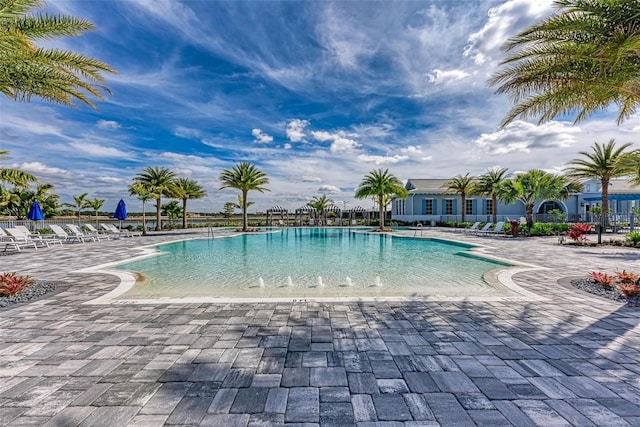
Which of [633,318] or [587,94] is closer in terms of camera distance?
[633,318]

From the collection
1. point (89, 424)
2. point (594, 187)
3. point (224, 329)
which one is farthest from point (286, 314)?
point (594, 187)

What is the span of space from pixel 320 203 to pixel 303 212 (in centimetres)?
232

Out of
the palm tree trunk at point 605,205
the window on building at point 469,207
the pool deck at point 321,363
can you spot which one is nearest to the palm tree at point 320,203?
the window on building at point 469,207

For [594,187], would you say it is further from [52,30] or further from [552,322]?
[52,30]

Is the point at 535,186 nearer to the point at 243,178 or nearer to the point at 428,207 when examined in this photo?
the point at 428,207

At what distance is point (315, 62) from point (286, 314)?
1474cm

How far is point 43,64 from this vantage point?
5.73 m

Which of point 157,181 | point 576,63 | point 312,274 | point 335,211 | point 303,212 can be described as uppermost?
point 576,63

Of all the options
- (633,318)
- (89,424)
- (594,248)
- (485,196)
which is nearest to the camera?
(89,424)

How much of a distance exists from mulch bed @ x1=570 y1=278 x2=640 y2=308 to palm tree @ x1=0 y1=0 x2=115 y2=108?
11.0 metres

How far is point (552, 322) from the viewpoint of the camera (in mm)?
4195

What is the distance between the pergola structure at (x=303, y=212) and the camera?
112 ft

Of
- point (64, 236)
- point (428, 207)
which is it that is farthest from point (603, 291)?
point (428, 207)

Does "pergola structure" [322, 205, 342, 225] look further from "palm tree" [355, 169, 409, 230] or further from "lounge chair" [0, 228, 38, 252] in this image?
"lounge chair" [0, 228, 38, 252]
